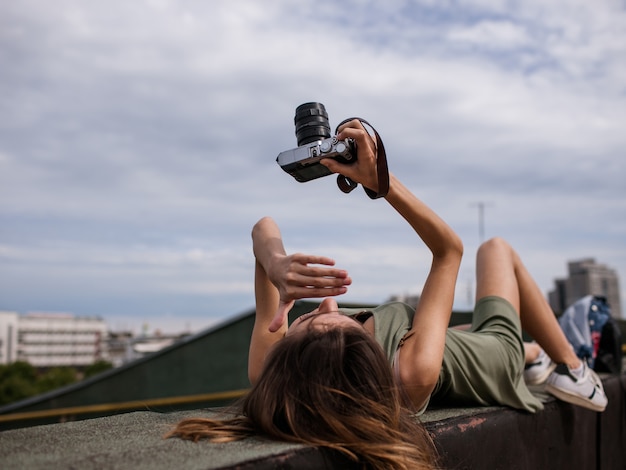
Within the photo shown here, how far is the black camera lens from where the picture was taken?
1997 millimetres

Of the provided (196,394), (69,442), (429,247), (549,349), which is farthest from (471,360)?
(196,394)

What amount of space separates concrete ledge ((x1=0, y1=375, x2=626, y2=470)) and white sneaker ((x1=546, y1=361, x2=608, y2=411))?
59mm

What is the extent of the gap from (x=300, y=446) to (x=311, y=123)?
1119 mm

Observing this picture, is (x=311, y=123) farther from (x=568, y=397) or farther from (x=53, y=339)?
(x=53, y=339)

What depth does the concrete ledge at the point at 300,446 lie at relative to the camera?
1.16m

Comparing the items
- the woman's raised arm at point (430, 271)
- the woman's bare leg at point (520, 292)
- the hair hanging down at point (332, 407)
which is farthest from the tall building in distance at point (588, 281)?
the hair hanging down at point (332, 407)

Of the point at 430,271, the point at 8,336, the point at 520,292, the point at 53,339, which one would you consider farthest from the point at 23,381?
the point at 430,271

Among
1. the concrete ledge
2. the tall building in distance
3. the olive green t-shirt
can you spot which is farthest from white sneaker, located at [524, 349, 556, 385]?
the tall building in distance

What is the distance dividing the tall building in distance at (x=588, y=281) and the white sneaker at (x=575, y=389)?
30890 millimetres

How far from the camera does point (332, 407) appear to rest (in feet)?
4.73

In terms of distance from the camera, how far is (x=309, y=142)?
6.59 feet

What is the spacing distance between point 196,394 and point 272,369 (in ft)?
18.1

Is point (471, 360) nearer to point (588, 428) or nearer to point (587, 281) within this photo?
point (588, 428)

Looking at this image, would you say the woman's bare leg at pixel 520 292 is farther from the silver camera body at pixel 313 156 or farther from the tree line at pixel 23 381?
the tree line at pixel 23 381
